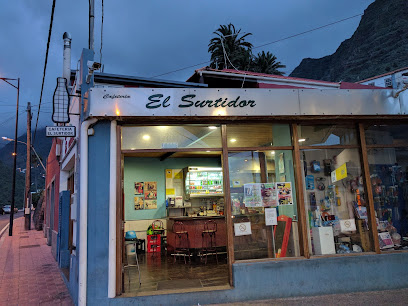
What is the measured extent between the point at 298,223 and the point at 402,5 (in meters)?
58.9

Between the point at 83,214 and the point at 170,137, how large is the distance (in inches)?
81.9

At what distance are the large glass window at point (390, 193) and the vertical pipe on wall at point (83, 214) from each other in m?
5.60

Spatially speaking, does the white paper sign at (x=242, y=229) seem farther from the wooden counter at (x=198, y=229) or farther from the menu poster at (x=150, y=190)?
the menu poster at (x=150, y=190)

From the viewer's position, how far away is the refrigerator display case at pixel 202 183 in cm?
1173

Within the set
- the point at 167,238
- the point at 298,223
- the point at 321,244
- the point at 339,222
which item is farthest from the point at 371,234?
the point at 167,238

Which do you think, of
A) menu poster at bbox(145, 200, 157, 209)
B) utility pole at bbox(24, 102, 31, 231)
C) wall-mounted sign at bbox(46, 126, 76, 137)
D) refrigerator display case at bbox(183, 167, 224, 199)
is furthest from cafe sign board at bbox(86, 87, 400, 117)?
utility pole at bbox(24, 102, 31, 231)

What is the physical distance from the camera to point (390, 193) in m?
7.10

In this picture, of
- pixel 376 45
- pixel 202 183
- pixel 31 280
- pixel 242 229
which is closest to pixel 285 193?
pixel 242 229

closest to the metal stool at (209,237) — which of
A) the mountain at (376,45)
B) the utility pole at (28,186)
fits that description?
the utility pole at (28,186)

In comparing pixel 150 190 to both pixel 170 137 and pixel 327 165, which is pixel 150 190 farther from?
pixel 327 165

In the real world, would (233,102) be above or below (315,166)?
above

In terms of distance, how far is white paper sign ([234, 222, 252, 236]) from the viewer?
6.37m

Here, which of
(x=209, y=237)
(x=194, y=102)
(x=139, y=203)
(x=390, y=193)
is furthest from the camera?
(x=139, y=203)

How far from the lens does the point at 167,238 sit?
35.9ft
